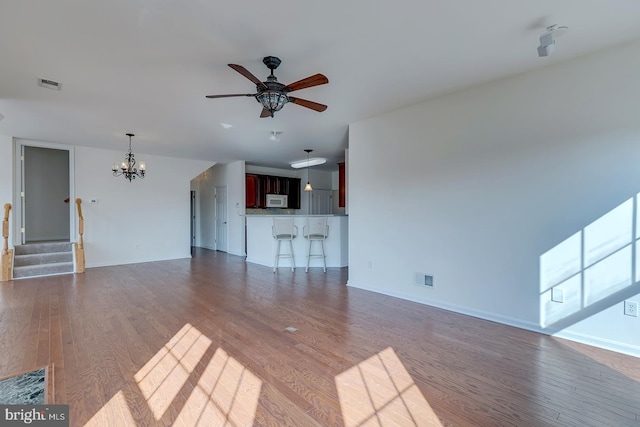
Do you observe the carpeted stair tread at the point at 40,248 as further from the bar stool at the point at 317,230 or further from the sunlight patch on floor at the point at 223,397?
the sunlight patch on floor at the point at 223,397

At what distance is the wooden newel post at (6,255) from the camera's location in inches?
206

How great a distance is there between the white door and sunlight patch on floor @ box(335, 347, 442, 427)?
7400mm

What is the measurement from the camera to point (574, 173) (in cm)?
282

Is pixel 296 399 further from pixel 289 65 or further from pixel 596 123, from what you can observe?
pixel 596 123

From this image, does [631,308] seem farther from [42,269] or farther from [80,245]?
[42,269]

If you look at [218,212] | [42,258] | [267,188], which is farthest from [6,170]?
[267,188]

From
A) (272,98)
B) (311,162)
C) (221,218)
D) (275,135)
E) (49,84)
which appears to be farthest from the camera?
(221,218)

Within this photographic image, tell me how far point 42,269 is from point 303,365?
6.22m

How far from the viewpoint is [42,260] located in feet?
19.2

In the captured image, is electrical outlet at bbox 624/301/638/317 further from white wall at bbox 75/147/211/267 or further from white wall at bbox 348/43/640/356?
white wall at bbox 75/147/211/267

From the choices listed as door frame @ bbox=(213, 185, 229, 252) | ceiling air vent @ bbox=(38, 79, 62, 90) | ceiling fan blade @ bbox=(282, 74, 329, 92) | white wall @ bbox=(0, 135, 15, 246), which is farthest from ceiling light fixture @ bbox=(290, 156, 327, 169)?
white wall @ bbox=(0, 135, 15, 246)

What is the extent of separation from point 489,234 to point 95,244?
7.70 m

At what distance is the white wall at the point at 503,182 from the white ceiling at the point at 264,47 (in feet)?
1.00

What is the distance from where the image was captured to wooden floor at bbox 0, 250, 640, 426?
181cm
